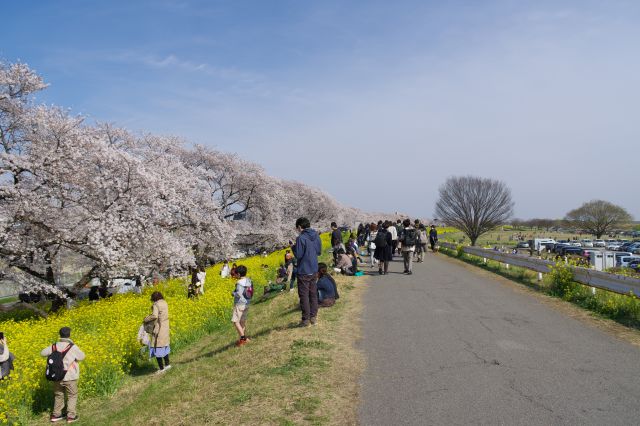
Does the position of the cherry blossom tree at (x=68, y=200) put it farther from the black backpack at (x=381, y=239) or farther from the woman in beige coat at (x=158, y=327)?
the black backpack at (x=381, y=239)

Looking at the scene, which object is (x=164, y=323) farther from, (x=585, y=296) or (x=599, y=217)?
(x=599, y=217)

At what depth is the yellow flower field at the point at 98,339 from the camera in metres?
7.67

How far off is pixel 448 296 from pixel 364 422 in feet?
25.1

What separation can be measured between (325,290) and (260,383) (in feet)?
16.2

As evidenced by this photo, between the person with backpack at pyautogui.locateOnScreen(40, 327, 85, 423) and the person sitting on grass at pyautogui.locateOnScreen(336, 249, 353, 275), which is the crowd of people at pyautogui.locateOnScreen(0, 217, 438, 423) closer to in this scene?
the person with backpack at pyautogui.locateOnScreen(40, 327, 85, 423)

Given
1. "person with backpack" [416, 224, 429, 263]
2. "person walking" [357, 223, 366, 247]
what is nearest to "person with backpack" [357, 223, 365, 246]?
"person walking" [357, 223, 366, 247]

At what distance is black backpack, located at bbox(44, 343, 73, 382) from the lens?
689 centimetres

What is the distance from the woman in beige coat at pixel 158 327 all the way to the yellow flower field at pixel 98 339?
0.79 m

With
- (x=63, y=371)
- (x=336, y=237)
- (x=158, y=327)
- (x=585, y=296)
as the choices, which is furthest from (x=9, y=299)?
(x=585, y=296)

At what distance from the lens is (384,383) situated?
5469mm

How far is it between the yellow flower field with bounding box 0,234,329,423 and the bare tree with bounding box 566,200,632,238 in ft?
248

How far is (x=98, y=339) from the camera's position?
9875 mm

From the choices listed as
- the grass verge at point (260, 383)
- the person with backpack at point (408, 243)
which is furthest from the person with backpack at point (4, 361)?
the person with backpack at point (408, 243)

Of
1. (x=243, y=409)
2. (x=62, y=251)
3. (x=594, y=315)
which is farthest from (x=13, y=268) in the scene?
(x=594, y=315)
